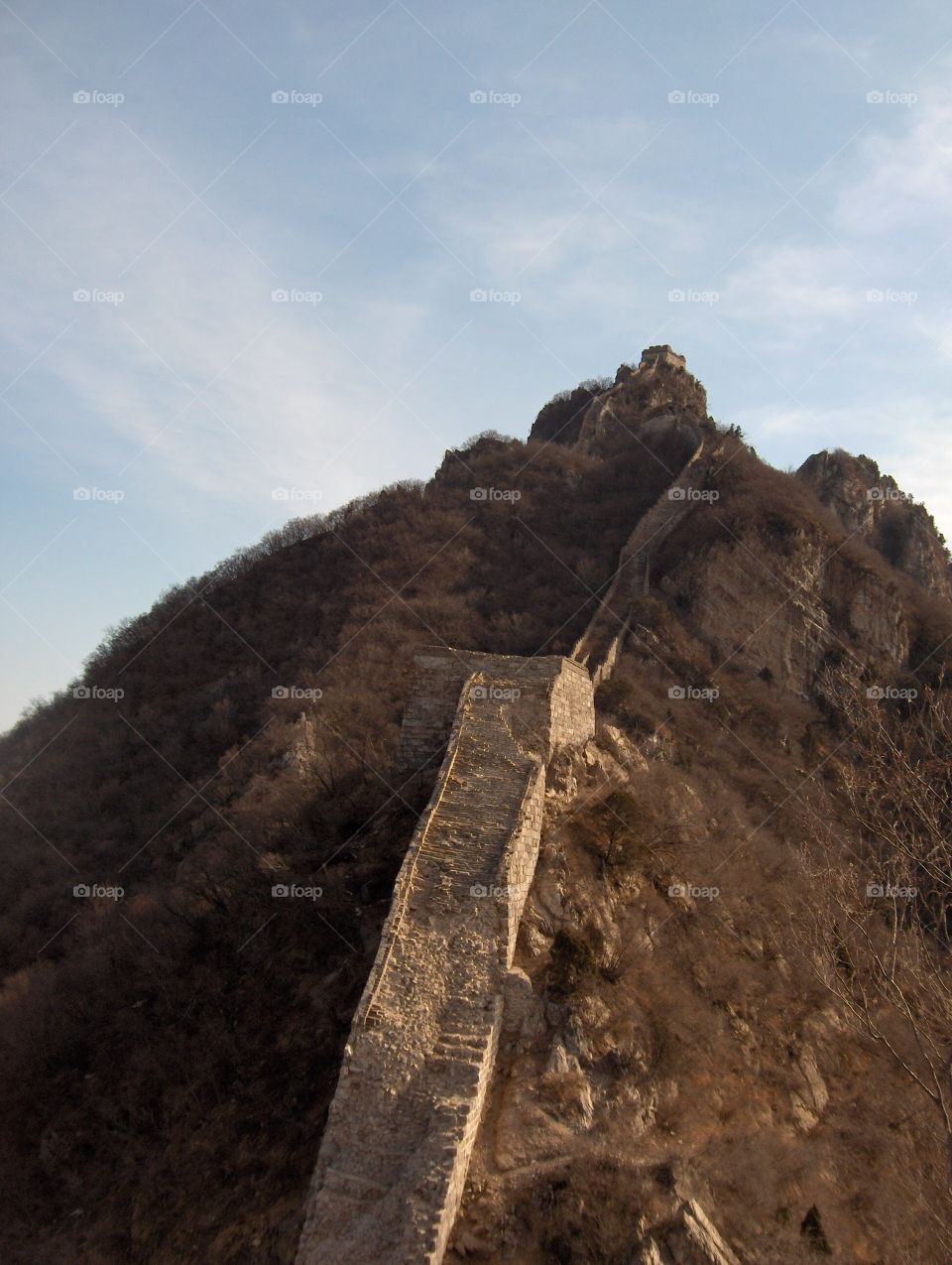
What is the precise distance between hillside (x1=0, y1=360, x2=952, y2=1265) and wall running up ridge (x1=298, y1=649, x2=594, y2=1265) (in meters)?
0.52

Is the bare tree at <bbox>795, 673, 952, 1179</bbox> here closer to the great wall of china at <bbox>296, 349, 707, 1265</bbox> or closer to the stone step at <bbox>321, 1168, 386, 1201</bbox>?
the great wall of china at <bbox>296, 349, 707, 1265</bbox>

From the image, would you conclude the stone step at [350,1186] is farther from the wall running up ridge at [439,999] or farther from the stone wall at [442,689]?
the stone wall at [442,689]

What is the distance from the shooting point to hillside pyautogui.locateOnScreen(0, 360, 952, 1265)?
387 inches

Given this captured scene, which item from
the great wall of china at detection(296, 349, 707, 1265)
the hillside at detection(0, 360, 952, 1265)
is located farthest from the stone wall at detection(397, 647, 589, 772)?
the hillside at detection(0, 360, 952, 1265)

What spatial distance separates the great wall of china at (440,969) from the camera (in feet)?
28.1

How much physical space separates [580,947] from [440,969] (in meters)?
2.21

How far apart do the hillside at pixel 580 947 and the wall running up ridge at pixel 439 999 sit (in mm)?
522

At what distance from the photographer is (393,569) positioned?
38.0m

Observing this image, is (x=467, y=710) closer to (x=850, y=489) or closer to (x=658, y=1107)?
(x=658, y=1107)

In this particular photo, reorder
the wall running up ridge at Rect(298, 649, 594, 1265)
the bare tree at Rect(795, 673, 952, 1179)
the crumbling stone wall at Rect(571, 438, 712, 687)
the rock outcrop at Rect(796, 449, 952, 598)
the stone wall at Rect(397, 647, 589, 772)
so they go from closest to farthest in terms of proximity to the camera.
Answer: the wall running up ridge at Rect(298, 649, 594, 1265) → the bare tree at Rect(795, 673, 952, 1179) → the stone wall at Rect(397, 647, 589, 772) → the crumbling stone wall at Rect(571, 438, 712, 687) → the rock outcrop at Rect(796, 449, 952, 598)

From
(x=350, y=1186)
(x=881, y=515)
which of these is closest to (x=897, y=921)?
(x=350, y=1186)

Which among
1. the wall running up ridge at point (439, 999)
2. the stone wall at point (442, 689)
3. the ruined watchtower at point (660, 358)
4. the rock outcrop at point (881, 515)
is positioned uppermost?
the ruined watchtower at point (660, 358)

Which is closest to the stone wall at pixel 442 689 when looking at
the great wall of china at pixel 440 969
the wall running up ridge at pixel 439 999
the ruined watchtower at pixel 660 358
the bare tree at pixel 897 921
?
the great wall of china at pixel 440 969

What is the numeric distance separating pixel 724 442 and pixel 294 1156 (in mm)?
37820
